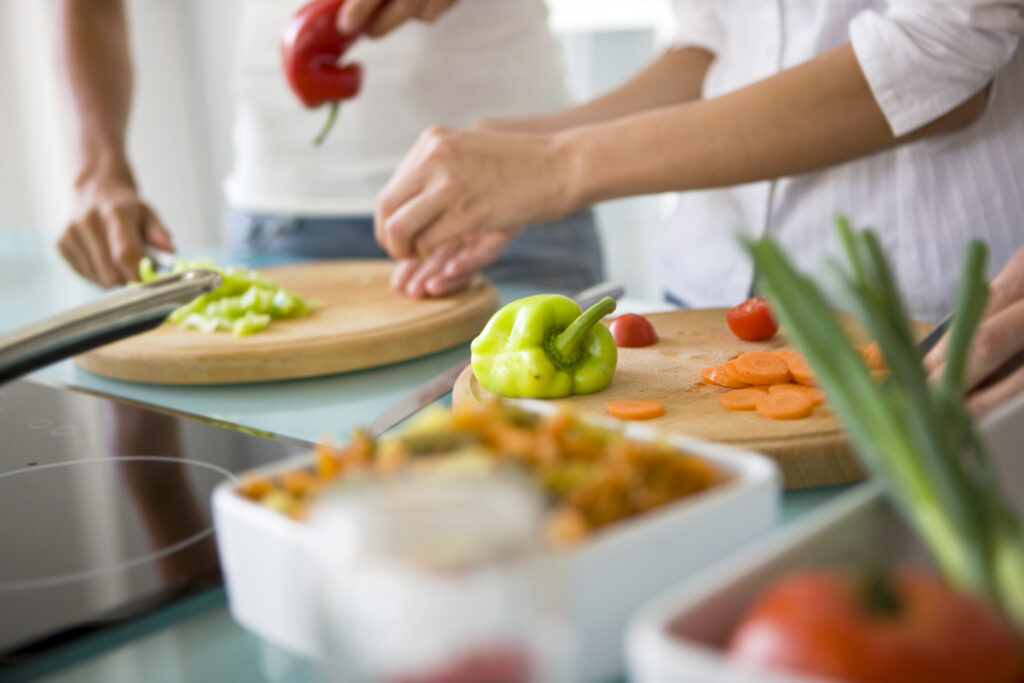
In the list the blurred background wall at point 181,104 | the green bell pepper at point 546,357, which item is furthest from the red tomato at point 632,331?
the blurred background wall at point 181,104

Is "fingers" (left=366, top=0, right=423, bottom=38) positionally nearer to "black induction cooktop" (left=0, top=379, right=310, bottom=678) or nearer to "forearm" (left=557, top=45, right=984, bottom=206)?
"forearm" (left=557, top=45, right=984, bottom=206)

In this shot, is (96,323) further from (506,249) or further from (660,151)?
(506,249)

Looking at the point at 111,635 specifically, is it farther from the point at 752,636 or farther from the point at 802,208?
the point at 802,208

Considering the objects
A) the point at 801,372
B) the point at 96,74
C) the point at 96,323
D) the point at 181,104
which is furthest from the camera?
the point at 181,104

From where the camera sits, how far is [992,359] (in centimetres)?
81

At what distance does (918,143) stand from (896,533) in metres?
0.99

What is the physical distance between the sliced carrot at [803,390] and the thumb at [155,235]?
1.23m

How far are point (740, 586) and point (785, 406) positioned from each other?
0.53 metres

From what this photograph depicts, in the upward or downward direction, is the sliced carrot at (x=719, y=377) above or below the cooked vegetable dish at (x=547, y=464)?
below

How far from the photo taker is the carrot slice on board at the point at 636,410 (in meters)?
0.94

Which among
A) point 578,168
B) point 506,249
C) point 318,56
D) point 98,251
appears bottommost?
point 506,249

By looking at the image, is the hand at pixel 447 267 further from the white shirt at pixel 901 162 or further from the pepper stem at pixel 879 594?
the pepper stem at pixel 879 594

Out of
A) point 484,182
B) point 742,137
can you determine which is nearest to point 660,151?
point 742,137

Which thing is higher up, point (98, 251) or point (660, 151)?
point (660, 151)
